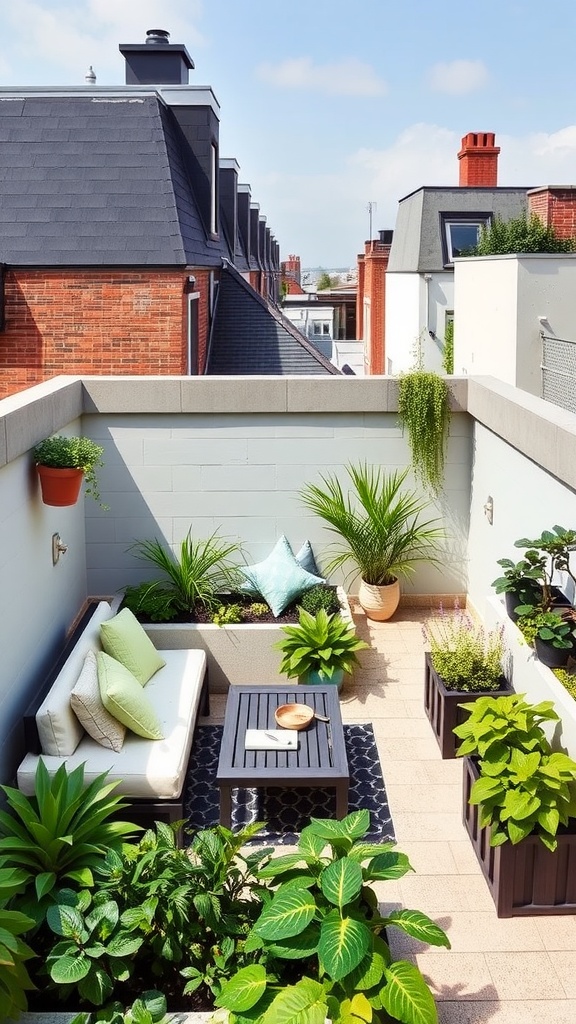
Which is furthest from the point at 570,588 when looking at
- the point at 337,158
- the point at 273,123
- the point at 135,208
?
the point at 337,158

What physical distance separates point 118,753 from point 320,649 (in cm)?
Result: 175

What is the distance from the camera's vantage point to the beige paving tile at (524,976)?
12.1 ft

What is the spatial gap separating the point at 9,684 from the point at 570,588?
2.92m

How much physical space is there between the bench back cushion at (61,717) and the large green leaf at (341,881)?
6.02 feet

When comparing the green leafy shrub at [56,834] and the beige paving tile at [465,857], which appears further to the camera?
the beige paving tile at [465,857]

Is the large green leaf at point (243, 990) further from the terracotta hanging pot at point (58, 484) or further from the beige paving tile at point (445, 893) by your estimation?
the terracotta hanging pot at point (58, 484)

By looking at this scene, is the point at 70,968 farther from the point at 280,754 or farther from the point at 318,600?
the point at 318,600

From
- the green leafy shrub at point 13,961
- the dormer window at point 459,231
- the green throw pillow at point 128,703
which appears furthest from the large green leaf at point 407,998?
the dormer window at point 459,231

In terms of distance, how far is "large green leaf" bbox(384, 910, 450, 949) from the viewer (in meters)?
3.34

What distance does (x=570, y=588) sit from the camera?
510cm

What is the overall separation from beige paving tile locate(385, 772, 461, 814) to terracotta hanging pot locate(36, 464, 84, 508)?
242cm

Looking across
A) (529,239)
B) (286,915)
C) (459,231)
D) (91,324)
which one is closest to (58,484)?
(286,915)

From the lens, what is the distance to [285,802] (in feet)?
17.1

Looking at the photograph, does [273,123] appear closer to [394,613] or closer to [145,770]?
[394,613]
